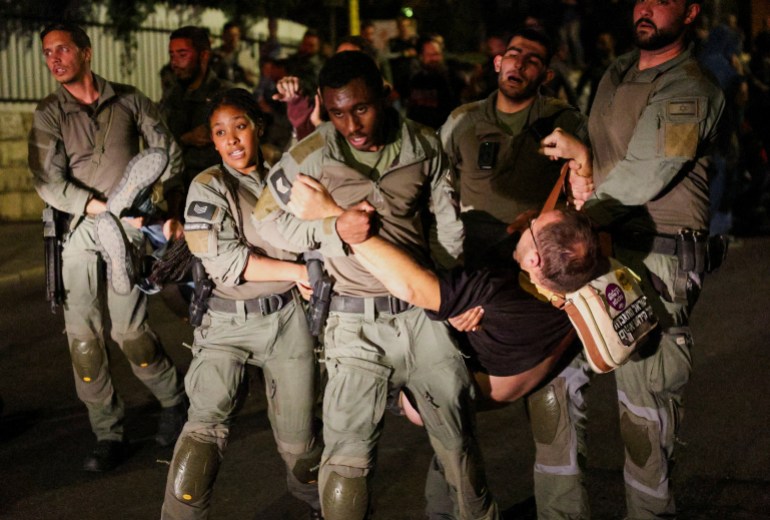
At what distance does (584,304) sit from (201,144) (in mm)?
3988

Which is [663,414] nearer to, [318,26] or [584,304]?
[584,304]

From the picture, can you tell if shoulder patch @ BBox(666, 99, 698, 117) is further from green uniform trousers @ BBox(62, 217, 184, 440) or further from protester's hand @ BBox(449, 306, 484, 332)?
green uniform trousers @ BBox(62, 217, 184, 440)

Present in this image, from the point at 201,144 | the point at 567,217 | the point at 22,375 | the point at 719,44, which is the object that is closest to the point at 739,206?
the point at 719,44

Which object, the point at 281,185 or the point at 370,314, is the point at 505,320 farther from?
the point at 281,185

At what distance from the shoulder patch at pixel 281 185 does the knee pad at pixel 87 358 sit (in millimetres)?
1952

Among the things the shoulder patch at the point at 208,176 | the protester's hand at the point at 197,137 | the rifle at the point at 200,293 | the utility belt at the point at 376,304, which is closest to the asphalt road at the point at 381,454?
the rifle at the point at 200,293

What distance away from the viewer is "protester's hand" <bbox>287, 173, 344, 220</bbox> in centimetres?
367

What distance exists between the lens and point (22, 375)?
22.5 ft

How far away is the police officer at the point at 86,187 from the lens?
530cm

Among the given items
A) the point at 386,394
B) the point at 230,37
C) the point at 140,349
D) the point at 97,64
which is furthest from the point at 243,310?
the point at 97,64

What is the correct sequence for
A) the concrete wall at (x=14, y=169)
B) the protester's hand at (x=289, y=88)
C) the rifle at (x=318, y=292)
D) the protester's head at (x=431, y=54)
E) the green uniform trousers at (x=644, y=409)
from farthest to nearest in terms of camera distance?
the concrete wall at (x=14, y=169), the protester's head at (x=431, y=54), the protester's hand at (x=289, y=88), the green uniform trousers at (x=644, y=409), the rifle at (x=318, y=292)

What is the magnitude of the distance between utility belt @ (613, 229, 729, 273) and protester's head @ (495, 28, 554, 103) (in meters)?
1.16

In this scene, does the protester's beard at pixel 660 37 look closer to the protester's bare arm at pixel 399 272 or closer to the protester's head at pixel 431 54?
the protester's bare arm at pixel 399 272

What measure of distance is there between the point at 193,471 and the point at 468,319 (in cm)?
117
